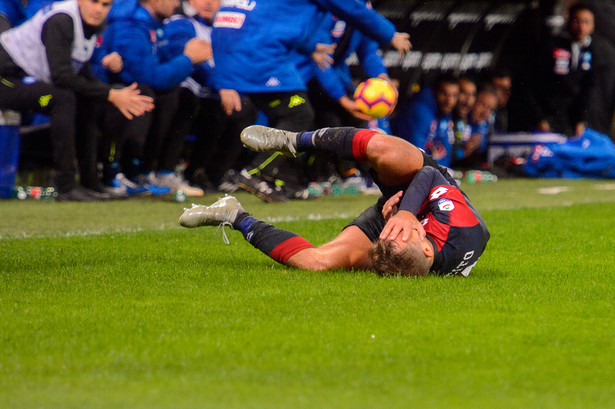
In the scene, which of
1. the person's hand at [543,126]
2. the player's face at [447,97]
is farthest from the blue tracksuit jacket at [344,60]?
the person's hand at [543,126]

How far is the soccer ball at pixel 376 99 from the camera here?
9.31 metres

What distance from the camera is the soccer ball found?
9312 mm

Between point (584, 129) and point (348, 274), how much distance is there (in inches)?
378

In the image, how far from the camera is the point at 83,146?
8.55 m

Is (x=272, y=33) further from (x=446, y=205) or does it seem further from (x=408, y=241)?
(x=408, y=241)

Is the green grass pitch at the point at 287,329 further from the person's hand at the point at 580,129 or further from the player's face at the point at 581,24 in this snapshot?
the player's face at the point at 581,24

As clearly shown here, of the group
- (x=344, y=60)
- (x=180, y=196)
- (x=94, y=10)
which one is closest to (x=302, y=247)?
(x=180, y=196)

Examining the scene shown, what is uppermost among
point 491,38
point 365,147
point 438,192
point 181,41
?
point 365,147

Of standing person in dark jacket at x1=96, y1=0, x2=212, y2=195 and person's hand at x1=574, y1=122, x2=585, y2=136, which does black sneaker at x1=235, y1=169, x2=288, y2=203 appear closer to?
standing person in dark jacket at x1=96, y1=0, x2=212, y2=195

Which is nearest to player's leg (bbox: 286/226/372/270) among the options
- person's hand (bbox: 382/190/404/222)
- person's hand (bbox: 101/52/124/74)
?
person's hand (bbox: 382/190/404/222)

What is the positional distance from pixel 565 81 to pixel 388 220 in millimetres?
10444

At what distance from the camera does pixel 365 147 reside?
15.4 feet

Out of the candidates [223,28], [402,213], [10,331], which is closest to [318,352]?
[10,331]

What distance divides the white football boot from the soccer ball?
14.4 ft
